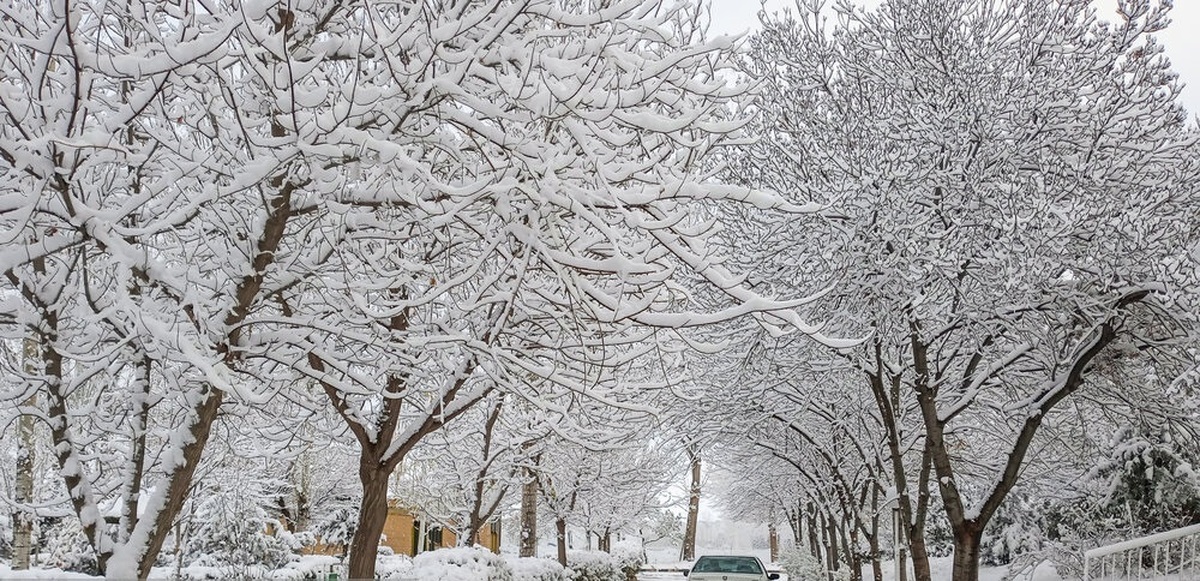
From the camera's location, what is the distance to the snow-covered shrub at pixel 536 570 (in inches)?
657

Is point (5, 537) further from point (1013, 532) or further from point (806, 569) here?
point (1013, 532)

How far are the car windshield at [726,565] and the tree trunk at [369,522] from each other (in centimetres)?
1135

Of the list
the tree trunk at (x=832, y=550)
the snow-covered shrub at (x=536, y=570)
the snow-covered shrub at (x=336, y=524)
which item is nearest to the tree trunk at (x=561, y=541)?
the snow-covered shrub at (x=536, y=570)

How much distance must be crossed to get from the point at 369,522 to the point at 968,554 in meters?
7.26

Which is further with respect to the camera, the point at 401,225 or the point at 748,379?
the point at 748,379

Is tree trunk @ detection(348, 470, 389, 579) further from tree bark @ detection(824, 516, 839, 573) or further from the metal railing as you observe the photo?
tree bark @ detection(824, 516, 839, 573)

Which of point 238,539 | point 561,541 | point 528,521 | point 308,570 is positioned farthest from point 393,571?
point 561,541

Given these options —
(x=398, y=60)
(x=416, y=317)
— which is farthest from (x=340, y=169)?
(x=416, y=317)

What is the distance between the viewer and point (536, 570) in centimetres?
1778

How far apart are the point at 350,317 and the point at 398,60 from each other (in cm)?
146

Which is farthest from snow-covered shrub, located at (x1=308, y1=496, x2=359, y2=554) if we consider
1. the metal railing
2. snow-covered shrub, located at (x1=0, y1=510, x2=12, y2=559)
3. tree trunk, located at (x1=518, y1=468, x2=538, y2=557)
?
the metal railing

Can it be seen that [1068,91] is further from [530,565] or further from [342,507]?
[342,507]

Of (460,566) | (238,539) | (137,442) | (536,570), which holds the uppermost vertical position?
(137,442)

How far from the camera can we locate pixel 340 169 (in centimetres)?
520
